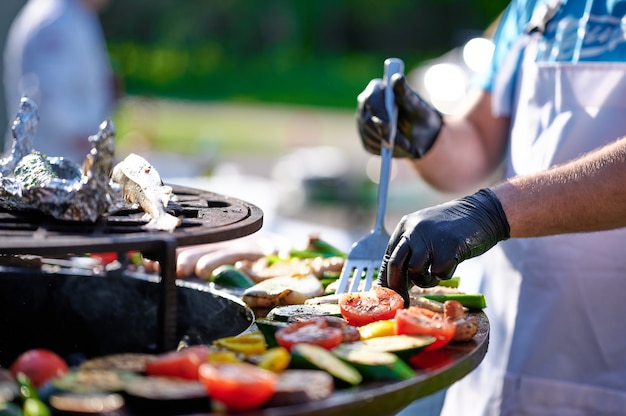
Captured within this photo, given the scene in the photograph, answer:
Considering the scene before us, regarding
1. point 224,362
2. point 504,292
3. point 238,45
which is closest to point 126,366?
point 224,362

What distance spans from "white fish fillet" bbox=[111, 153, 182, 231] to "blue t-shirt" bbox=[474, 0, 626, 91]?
1.52 meters

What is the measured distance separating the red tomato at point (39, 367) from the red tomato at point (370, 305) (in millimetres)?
712

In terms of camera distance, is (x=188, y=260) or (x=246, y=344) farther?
(x=188, y=260)

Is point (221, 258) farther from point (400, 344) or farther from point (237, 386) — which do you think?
point (237, 386)

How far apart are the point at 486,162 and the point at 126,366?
2.09 metres

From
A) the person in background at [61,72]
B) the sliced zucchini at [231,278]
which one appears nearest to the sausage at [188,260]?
the sliced zucchini at [231,278]

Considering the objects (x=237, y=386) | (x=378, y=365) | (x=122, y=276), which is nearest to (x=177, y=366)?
(x=237, y=386)

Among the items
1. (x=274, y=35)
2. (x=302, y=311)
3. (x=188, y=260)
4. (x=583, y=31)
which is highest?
(x=583, y=31)

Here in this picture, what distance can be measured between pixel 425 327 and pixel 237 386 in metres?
0.57

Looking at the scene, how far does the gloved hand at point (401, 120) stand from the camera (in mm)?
2857

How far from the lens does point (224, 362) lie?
1.68 m

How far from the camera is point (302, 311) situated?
2131 millimetres

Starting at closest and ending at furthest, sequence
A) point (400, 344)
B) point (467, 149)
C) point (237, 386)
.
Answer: point (237, 386) < point (400, 344) < point (467, 149)

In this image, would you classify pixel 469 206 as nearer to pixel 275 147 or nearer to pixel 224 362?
pixel 224 362
